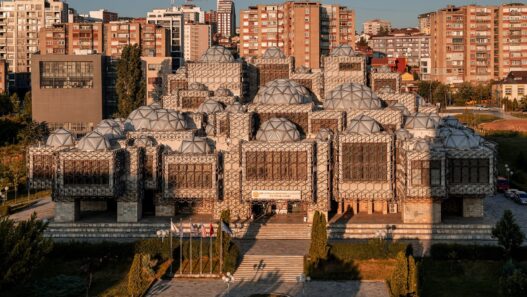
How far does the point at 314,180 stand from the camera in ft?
174

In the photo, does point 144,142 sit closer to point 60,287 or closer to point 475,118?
point 60,287

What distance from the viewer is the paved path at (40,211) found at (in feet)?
192

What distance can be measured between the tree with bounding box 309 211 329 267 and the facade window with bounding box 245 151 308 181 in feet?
29.4

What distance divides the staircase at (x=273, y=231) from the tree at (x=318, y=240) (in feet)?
24.6

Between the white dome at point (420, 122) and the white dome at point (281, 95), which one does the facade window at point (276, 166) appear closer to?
the white dome at point (281, 95)

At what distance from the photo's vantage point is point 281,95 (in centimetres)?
6253

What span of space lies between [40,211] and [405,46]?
Answer: 133 m

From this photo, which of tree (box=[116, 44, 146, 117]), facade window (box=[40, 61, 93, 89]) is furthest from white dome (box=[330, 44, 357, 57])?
facade window (box=[40, 61, 93, 89])

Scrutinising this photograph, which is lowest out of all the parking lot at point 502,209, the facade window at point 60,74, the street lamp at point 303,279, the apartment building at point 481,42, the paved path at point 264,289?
the paved path at point 264,289

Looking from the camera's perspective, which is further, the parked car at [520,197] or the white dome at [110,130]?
the parked car at [520,197]

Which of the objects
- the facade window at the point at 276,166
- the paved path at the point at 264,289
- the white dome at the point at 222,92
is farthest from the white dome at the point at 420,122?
the paved path at the point at 264,289

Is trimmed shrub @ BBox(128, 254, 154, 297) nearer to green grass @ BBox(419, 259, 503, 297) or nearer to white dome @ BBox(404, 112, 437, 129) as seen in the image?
green grass @ BBox(419, 259, 503, 297)

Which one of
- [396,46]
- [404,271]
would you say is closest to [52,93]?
[404,271]

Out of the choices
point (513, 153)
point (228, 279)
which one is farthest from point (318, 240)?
point (513, 153)
